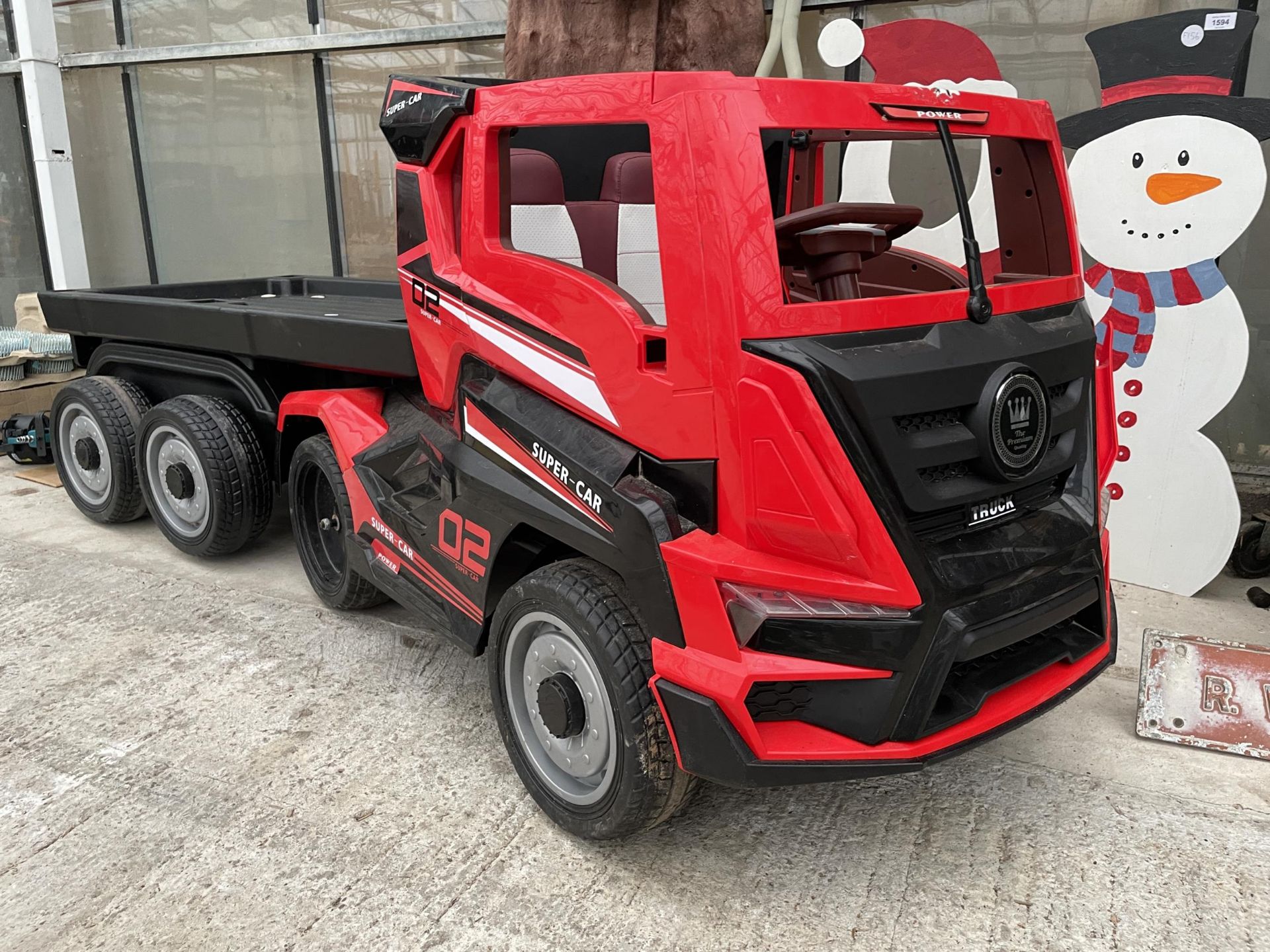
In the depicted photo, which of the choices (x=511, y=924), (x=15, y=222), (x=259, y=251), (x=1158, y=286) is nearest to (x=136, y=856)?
(x=511, y=924)

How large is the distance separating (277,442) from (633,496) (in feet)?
8.00

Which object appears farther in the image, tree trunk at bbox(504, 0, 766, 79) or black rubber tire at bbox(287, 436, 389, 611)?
tree trunk at bbox(504, 0, 766, 79)

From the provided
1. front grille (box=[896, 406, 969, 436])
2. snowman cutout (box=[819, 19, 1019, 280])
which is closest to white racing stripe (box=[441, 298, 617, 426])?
front grille (box=[896, 406, 969, 436])

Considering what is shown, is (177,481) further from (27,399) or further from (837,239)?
(837,239)

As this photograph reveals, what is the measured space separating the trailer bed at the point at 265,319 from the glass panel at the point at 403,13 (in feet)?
7.17

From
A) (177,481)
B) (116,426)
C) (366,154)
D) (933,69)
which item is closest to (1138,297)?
(933,69)

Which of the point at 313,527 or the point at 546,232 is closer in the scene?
the point at 546,232

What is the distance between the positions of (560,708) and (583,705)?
2.3 inches

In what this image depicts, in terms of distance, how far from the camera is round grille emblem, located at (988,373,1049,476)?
83.3 inches

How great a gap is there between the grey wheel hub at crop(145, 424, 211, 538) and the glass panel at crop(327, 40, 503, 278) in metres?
3.00

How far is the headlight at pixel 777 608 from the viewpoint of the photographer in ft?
6.61

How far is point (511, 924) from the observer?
88.9 inches

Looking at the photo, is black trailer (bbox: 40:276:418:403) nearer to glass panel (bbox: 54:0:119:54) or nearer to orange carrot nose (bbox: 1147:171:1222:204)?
orange carrot nose (bbox: 1147:171:1222:204)

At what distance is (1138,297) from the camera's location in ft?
13.6
